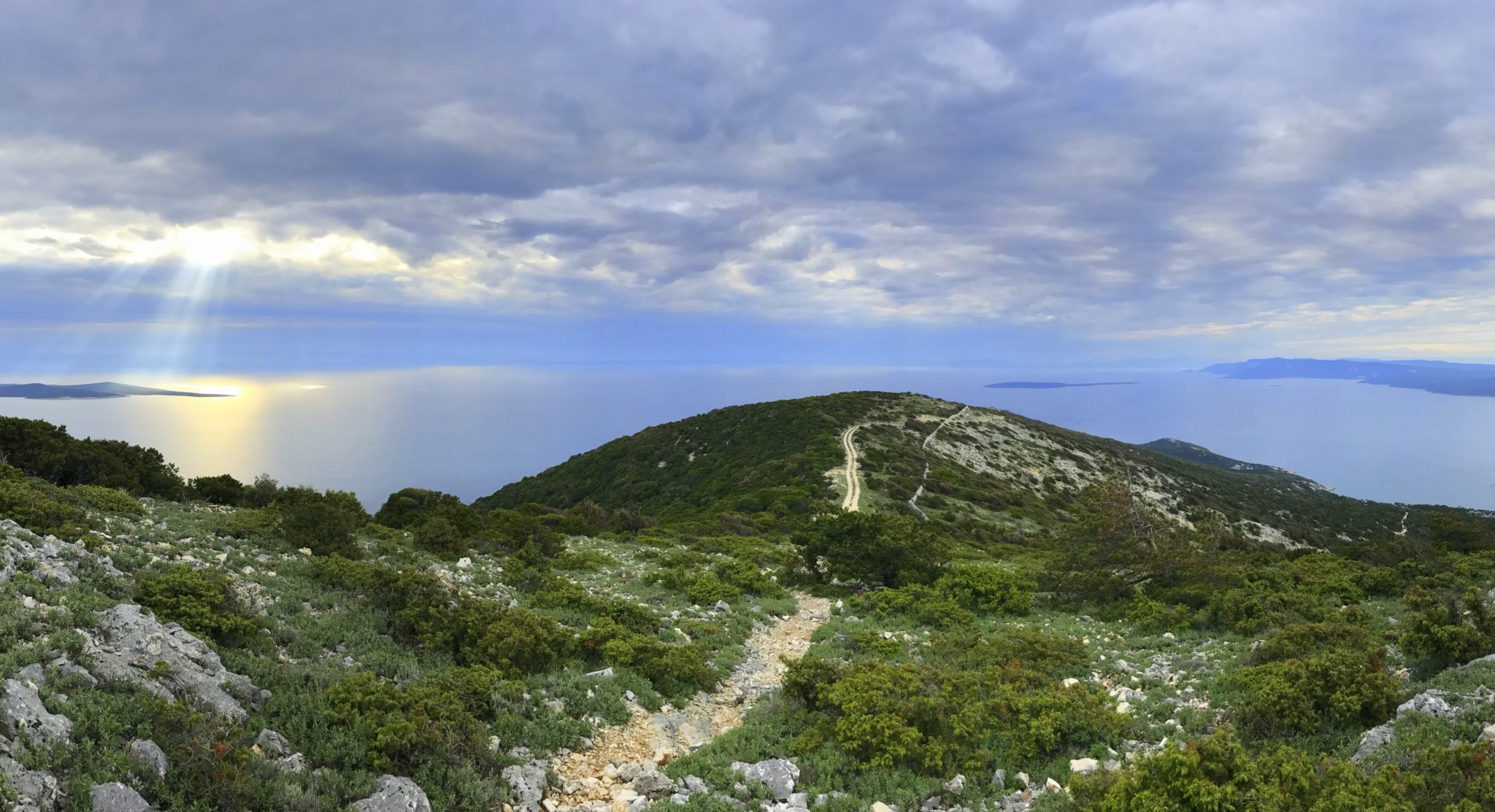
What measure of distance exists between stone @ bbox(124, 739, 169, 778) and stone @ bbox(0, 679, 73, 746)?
1.68 feet

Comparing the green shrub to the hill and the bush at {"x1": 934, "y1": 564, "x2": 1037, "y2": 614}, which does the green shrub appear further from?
the hill

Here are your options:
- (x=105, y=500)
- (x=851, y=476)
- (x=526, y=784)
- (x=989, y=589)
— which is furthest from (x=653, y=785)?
(x=851, y=476)

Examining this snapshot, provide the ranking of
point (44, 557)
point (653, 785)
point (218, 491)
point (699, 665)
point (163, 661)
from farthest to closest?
point (218, 491)
point (699, 665)
point (44, 557)
point (653, 785)
point (163, 661)

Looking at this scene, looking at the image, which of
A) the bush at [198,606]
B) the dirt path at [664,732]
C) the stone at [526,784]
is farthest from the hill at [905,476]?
the stone at [526,784]

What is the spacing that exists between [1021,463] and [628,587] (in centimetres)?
7279

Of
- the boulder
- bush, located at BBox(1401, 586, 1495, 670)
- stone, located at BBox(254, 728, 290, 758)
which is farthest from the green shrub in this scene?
bush, located at BBox(1401, 586, 1495, 670)

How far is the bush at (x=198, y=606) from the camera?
9812mm

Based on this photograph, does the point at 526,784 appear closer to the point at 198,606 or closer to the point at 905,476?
the point at 198,606

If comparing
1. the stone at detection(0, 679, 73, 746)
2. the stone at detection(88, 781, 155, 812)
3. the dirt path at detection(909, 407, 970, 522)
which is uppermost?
the stone at detection(0, 679, 73, 746)

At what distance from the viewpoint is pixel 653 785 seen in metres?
8.83

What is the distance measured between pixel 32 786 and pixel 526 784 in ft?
15.2

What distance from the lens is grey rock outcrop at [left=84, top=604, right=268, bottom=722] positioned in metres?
7.85

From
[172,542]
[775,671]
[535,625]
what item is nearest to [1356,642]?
[775,671]

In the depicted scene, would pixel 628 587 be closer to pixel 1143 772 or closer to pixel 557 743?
pixel 557 743
